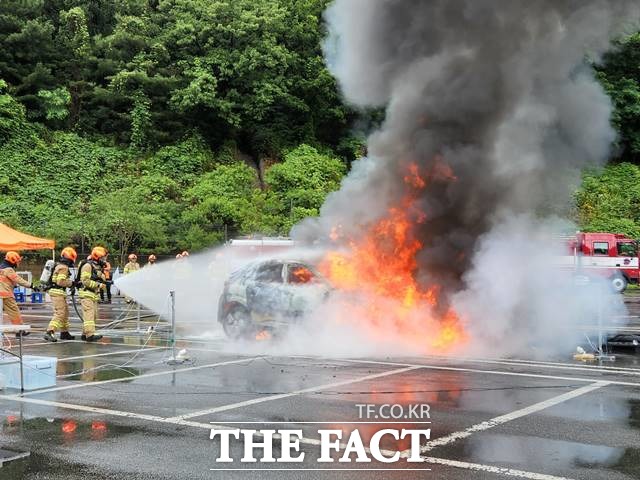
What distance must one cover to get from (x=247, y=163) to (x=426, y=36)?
81.7 ft

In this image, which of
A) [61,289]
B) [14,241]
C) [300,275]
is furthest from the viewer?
[14,241]

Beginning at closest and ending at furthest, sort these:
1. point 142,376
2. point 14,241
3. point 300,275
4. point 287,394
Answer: point 287,394 < point 142,376 < point 300,275 < point 14,241

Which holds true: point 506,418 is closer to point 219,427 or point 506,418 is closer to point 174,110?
point 219,427

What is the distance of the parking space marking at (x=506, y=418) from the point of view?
5645 mm

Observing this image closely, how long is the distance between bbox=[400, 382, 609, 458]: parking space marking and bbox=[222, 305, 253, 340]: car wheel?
5.87 metres

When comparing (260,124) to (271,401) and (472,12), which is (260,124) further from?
(271,401)

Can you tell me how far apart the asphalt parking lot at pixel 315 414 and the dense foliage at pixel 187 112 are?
2035 centimetres

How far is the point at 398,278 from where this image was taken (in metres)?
12.1

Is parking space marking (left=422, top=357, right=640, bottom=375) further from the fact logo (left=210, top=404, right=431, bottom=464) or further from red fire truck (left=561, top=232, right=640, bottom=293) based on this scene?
red fire truck (left=561, top=232, right=640, bottom=293)

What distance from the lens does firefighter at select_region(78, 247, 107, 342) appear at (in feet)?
39.9

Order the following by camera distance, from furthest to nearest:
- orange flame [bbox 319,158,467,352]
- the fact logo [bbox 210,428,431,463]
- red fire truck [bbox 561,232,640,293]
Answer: red fire truck [bbox 561,232,640,293] < orange flame [bbox 319,158,467,352] < the fact logo [bbox 210,428,431,463]

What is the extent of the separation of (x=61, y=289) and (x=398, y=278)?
19.4ft

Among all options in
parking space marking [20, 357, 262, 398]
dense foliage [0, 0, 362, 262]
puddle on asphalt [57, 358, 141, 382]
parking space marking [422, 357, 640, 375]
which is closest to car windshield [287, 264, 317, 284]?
parking space marking [20, 357, 262, 398]

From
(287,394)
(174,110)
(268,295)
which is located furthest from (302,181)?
(287,394)
